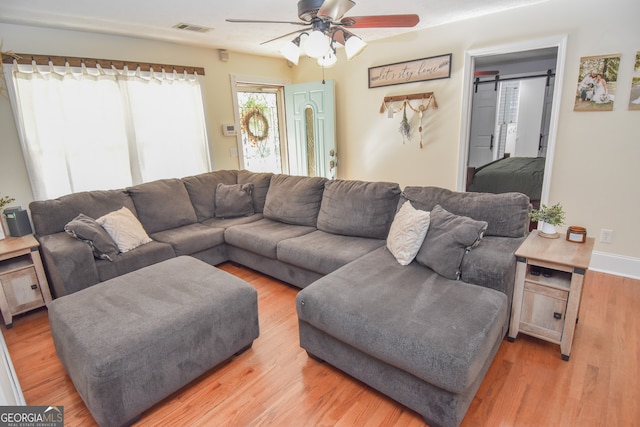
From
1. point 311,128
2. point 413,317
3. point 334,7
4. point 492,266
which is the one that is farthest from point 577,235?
point 311,128

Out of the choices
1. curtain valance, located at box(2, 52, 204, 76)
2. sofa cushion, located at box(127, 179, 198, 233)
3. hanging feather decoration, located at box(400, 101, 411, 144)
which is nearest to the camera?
curtain valance, located at box(2, 52, 204, 76)

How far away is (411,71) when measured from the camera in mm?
3918

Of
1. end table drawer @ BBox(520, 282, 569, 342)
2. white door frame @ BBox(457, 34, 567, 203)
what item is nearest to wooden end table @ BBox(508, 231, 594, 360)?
end table drawer @ BBox(520, 282, 569, 342)

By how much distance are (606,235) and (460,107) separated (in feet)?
5.99

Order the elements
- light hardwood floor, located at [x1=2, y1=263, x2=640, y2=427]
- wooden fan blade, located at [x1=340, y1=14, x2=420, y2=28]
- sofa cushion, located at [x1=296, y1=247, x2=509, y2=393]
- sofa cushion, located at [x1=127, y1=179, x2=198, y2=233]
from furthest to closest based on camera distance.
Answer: sofa cushion, located at [x1=127, y1=179, x2=198, y2=233], wooden fan blade, located at [x1=340, y1=14, x2=420, y2=28], light hardwood floor, located at [x1=2, y1=263, x2=640, y2=427], sofa cushion, located at [x1=296, y1=247, x2=509, y2=393]

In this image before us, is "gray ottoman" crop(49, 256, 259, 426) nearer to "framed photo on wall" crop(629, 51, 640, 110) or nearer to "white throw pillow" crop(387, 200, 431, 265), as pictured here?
"white throw pillow" crop(387, 200, 431, 265)

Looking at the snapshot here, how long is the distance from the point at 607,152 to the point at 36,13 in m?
4.88

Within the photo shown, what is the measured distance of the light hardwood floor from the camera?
1640 mm

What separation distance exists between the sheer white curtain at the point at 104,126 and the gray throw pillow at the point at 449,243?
3.11 meters

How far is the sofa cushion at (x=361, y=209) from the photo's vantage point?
9.12 ft

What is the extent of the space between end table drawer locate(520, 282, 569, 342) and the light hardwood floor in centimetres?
14

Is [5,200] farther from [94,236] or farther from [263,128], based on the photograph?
[263,128]

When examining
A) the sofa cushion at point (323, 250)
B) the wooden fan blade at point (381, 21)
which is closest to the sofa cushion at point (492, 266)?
the sofa cushion at point (323, 250)

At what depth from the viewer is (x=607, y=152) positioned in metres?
2.89
